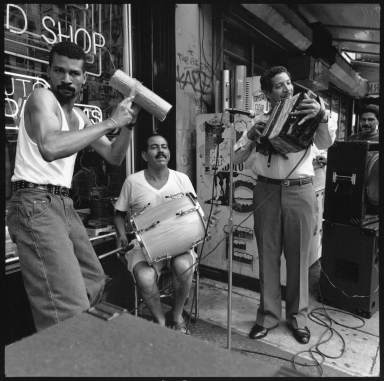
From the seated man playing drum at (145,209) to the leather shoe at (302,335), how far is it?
0.88m

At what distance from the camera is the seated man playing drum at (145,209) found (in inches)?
105

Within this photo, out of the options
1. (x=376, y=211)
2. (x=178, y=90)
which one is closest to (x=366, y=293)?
(x=376, y=211)

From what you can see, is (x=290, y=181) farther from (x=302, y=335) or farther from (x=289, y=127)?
(x=302, y=335)

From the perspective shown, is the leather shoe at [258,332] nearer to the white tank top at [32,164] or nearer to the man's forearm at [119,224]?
the man's forearm at [119,224]

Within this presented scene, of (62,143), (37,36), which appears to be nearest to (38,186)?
(62,143)

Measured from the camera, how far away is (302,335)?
8.82ft

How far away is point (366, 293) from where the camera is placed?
10.2 ft

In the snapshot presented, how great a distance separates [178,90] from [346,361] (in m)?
2.91

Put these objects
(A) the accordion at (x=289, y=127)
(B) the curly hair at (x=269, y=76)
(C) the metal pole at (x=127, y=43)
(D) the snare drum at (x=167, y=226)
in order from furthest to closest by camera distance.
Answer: (C) the metal pole at (x=127, y=43), (B) the curly hair at (x=269, y=76), (D) the snare drum at (x=167, y=226), (A) the accordion at (x=289, y=127)

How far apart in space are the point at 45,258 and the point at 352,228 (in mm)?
2658

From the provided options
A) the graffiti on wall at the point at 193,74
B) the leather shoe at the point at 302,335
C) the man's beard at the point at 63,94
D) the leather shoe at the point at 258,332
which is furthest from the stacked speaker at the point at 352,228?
the man's beard at the point at 63,94

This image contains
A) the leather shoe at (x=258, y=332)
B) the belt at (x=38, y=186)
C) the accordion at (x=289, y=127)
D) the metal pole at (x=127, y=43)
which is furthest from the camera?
the metal pole at (x=127, y=43)

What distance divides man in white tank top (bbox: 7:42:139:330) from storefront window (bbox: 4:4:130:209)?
2.50 ft

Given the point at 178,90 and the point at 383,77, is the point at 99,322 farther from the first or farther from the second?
the point at 178,90
